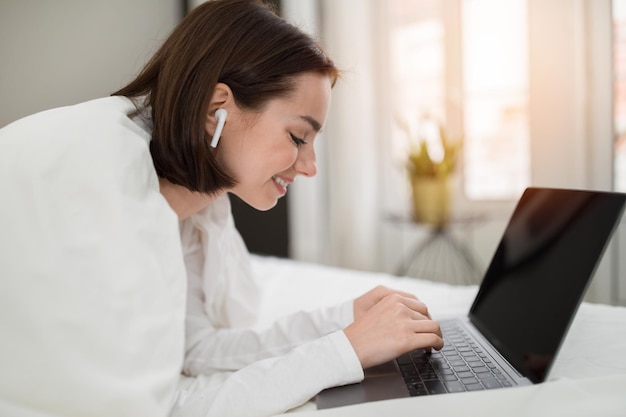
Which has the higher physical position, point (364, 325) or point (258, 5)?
point (258, 5)

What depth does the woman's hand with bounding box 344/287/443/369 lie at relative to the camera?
74 centimetres

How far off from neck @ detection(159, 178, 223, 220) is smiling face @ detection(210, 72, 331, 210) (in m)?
0.08

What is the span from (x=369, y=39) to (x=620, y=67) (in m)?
1.32

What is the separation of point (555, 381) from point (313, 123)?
602 mm

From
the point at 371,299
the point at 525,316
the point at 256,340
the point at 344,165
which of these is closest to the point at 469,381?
the point at 525,316

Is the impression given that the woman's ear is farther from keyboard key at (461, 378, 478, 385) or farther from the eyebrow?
keyboard key at (461, 378, 478, 385)

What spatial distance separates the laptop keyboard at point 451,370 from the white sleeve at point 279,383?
0.29 ft

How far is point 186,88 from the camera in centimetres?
91

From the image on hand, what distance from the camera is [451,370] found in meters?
0.75

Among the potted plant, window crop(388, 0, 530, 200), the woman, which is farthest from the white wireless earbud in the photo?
window crop(388, 0, 530, 200)

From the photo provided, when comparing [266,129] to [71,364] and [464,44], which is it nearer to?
[71,364]

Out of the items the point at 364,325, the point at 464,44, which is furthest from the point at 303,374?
the point at 464,44

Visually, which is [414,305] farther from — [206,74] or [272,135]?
[206,74]

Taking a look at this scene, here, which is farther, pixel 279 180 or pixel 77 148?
pixel 279 180
